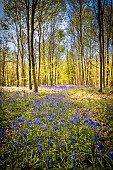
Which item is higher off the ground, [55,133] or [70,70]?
[70,70]

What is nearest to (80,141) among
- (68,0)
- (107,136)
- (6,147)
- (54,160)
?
(107,136)

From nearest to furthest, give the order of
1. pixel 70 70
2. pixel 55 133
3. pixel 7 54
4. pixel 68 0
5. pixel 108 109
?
pixel 55 133, pixel 108 109, pixel 68 0, pixel 7 54, pixel 70 70

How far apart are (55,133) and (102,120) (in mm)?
2065

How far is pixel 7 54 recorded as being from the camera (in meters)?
36.5

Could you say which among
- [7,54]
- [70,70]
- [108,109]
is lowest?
[108,109]

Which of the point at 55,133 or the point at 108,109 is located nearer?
the point at 55,133

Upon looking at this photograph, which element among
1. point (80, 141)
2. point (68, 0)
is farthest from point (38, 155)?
point (68, 0)

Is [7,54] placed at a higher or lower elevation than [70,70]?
higher

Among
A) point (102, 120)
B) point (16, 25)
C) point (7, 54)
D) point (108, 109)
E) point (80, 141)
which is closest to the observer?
point (80, 141)

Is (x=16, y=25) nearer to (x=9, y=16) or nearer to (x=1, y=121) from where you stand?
(x=9, y=16)

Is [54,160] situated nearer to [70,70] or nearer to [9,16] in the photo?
[9,16]

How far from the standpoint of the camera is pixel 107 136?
13.7ft

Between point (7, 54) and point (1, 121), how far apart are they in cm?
3368

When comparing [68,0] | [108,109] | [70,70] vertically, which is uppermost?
[68,0]
